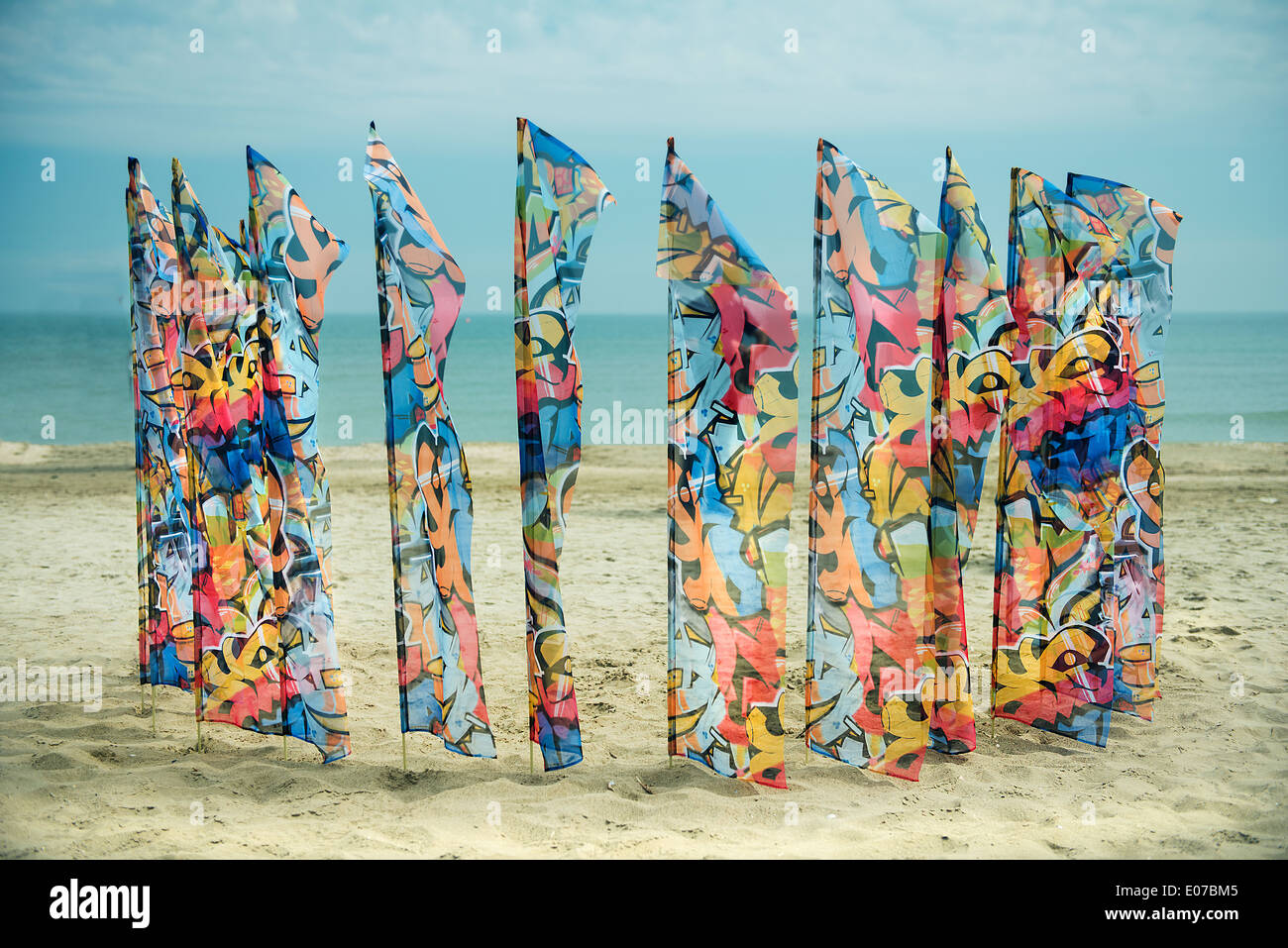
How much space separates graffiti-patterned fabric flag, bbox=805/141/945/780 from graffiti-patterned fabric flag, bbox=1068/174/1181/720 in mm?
1626

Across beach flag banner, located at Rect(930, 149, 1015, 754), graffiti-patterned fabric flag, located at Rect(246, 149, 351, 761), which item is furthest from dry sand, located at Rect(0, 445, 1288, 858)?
beach flag banner, located at Rect(930, 149, 1015, 754)

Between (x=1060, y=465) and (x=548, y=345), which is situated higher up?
(x=548, y=345)

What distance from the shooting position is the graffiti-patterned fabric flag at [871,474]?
5.42 m

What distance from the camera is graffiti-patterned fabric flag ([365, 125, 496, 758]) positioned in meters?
5.39

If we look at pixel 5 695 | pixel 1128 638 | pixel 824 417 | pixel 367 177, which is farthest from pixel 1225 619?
pixel 5 695

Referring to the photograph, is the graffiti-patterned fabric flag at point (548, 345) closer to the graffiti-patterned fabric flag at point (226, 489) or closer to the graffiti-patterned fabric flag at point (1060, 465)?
the graffiti-patterned fabric flag at point (226, 489)

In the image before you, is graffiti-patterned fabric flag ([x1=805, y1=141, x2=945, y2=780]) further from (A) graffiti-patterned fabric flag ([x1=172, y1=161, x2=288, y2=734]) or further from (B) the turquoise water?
(B) the turquoise water

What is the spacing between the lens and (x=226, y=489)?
19.5ft

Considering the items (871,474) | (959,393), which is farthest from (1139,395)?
(871,474)

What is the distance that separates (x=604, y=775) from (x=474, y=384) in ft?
122

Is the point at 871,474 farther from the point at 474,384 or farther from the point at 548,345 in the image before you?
the point at 474,384
